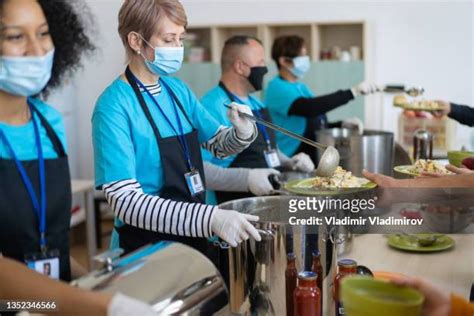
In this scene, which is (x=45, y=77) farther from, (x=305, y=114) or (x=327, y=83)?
(x=327, y=83)

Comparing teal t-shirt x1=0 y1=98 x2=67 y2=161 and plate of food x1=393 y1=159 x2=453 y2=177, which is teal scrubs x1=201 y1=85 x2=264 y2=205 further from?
teal t-shirt x1=0 y1=98 x2=67 y2=161

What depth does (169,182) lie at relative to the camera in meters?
1.27

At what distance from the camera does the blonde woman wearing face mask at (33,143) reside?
105 cm

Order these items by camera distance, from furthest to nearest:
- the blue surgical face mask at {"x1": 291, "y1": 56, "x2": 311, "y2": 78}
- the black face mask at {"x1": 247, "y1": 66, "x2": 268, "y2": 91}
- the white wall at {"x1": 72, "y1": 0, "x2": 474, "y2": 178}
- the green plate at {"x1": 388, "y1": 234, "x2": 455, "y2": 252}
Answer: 1. the white wall at {"x1": 72, "y1": 0, "x2": 474, "y2": 178}
2. the blue surgical face mask at {"x1": 291, "y1": 56, "x2": 311, "y2": 78}
3. the black face mask at {"x1": 247, "y1": 66, "x2": 268, "y2": 91}
4. the green plate at {"x1": 388, "y1": 234, "x2": 455, "y2": 252}

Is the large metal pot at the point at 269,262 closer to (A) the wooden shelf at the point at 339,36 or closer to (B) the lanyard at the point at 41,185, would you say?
(B) the lanyard at the point at 41,185

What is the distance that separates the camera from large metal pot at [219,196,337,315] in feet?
3.53

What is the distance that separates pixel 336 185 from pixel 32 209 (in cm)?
68

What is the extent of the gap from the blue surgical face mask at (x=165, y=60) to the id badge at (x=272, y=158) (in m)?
0.73

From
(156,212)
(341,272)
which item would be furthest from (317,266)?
(156,212)

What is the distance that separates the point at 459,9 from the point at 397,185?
2.65m

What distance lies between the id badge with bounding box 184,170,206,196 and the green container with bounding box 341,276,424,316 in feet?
1.90

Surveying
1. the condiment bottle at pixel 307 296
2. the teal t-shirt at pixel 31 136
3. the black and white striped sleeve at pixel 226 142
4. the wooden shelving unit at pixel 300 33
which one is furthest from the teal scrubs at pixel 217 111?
the wooden shelving unit at pixel 300 33

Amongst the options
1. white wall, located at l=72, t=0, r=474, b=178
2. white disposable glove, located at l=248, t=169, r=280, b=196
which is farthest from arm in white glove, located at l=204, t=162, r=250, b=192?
white wall, located at l=72, t=0, r=474, b=178

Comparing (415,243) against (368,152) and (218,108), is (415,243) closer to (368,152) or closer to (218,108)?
(368,152)
